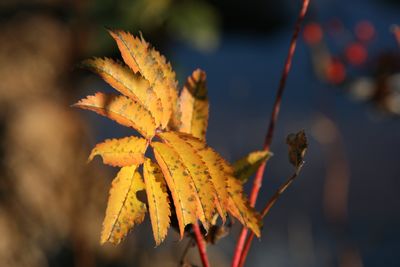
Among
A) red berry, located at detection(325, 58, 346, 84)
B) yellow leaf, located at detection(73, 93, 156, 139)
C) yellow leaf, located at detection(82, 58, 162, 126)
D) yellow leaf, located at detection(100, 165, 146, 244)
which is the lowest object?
yellow leaf, located at detection(100, 165, 146, 244)

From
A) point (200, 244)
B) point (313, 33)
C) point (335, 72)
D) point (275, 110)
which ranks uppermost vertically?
point (313, 33)

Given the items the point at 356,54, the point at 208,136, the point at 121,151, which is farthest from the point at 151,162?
the point at 208,136

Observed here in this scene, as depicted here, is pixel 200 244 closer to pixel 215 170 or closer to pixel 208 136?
pixel 215 170

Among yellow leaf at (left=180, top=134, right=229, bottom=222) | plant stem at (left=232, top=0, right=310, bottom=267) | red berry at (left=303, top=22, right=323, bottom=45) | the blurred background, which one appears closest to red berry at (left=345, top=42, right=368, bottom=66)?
the blurred background

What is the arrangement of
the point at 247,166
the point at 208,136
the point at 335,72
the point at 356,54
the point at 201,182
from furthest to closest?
the point at 208,136 < the point at 356,54 < the point at 335,72 < the point at 247,166 < the point at 201,182

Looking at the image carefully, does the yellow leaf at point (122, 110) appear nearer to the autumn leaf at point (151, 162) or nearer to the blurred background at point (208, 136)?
the autumn leaf at point (151, 162)

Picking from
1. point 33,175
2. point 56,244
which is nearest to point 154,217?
point 56,244

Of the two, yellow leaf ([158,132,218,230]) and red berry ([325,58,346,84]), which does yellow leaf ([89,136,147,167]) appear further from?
red berry ([325,58,346,84])
